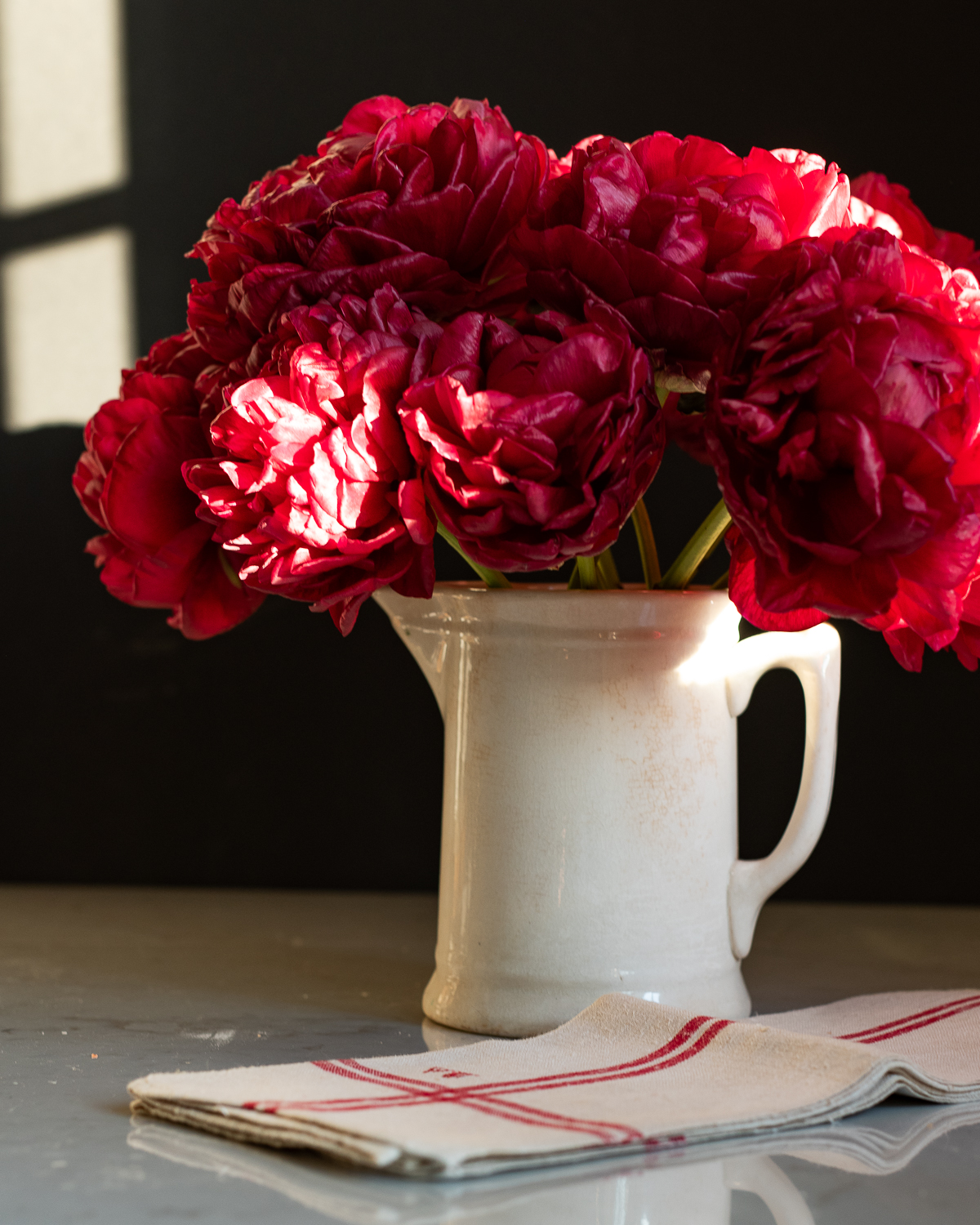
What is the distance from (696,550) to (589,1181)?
0.33 m

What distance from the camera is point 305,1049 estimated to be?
717 mm

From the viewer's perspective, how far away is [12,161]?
4.09 ft

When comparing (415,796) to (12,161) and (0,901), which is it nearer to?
(0,901)

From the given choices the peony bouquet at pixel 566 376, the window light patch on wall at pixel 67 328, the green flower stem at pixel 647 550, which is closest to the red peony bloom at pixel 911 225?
the peony bouquet at pixel 566 376

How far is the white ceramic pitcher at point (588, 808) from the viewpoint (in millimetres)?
702

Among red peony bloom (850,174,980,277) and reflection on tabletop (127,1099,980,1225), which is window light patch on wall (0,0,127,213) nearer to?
red peony bloom (850,174,980,277)

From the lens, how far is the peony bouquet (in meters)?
0.57

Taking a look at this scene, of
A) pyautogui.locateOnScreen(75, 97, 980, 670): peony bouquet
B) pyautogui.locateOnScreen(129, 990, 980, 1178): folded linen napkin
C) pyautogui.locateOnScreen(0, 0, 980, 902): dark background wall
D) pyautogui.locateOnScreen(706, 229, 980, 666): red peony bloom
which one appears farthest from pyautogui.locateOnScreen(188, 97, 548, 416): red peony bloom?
pyautogui.locateOnScreen(0, 0, 980, 902): dark background wall

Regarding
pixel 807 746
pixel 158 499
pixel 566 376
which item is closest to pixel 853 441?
pixel 566 376

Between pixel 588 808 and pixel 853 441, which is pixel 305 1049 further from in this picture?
pixel 853 441

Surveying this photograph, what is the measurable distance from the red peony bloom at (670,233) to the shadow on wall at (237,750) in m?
0.57

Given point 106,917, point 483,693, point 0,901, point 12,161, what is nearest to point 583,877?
point 483,693

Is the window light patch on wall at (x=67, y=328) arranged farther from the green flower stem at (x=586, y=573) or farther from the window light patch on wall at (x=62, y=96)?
the green flower stem at (x=586, y=573)

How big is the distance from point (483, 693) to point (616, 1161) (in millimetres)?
262
